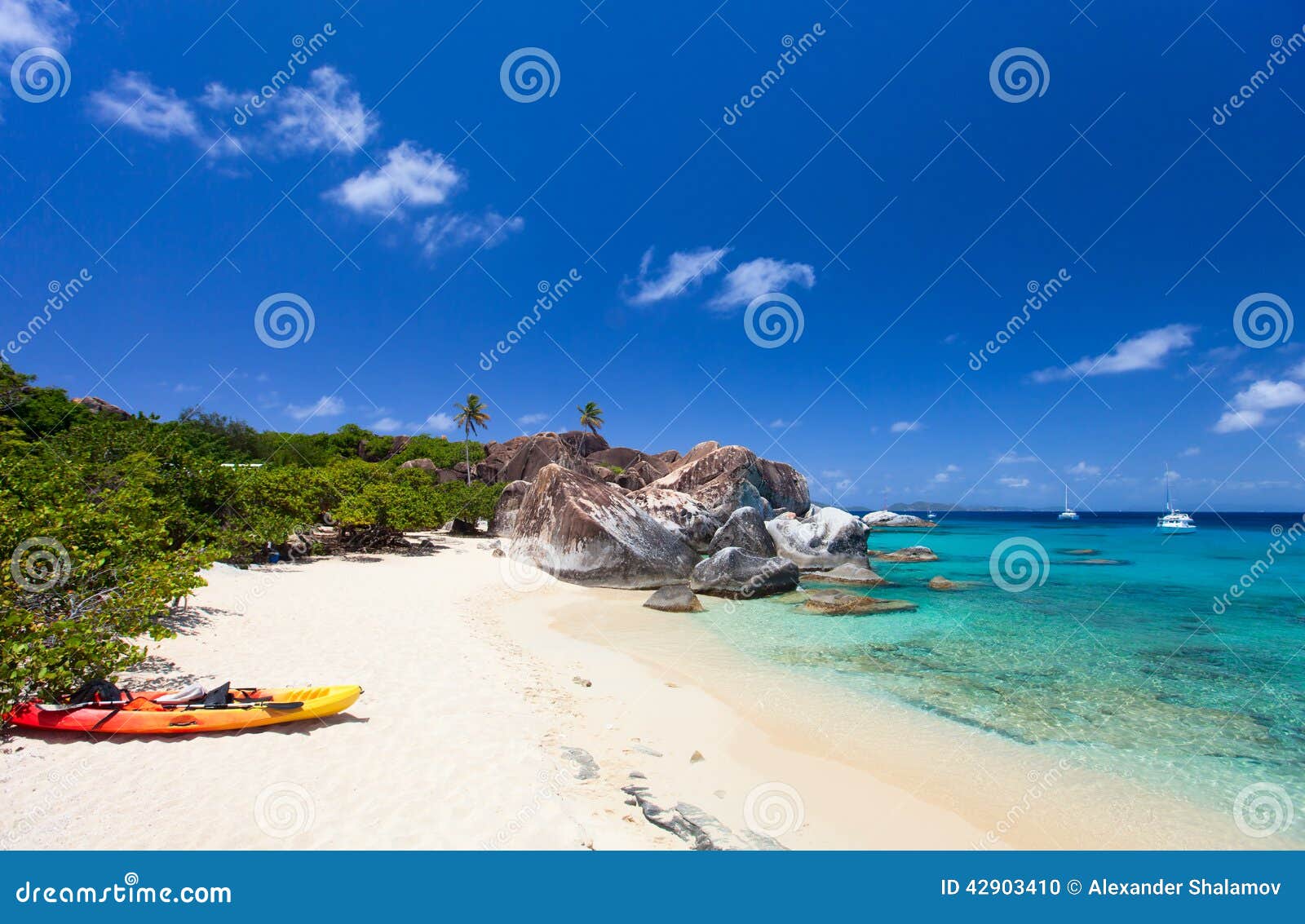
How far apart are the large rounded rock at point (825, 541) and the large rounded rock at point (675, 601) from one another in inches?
377

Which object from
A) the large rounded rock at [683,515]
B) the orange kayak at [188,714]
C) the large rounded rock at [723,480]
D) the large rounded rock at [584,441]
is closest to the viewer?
the orange kayak at [188,714]

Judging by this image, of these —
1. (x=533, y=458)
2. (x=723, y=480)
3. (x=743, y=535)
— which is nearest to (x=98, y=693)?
(x=743, y=535)

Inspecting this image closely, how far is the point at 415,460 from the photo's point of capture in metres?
47.5

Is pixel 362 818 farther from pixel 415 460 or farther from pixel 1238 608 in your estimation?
pixel 415 460

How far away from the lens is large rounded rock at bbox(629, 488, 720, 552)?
21.5m

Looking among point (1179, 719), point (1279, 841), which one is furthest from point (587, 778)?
point (1179, 719)

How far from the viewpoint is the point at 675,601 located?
1477 cm

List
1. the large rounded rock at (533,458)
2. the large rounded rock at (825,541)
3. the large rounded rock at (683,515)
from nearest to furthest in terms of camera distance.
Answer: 1. the large rounded rock at (683,515)
2. the large rounded rock at (825,541)
3. the large rounded rock at (533,458)

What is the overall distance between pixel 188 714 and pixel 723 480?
21.3 m

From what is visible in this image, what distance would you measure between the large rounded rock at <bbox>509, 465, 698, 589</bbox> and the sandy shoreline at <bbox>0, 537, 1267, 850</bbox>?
21.7ft

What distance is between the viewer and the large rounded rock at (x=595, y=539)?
1730 cm

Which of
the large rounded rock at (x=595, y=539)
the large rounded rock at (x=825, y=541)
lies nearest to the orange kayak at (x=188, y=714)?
the large rounded rock at (x=595, y=539)

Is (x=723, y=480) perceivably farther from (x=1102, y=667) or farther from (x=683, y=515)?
(x=1102, y=667)

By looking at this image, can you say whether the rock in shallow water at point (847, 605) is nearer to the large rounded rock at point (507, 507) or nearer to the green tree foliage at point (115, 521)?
the green tree foliage at point (115, 521)
